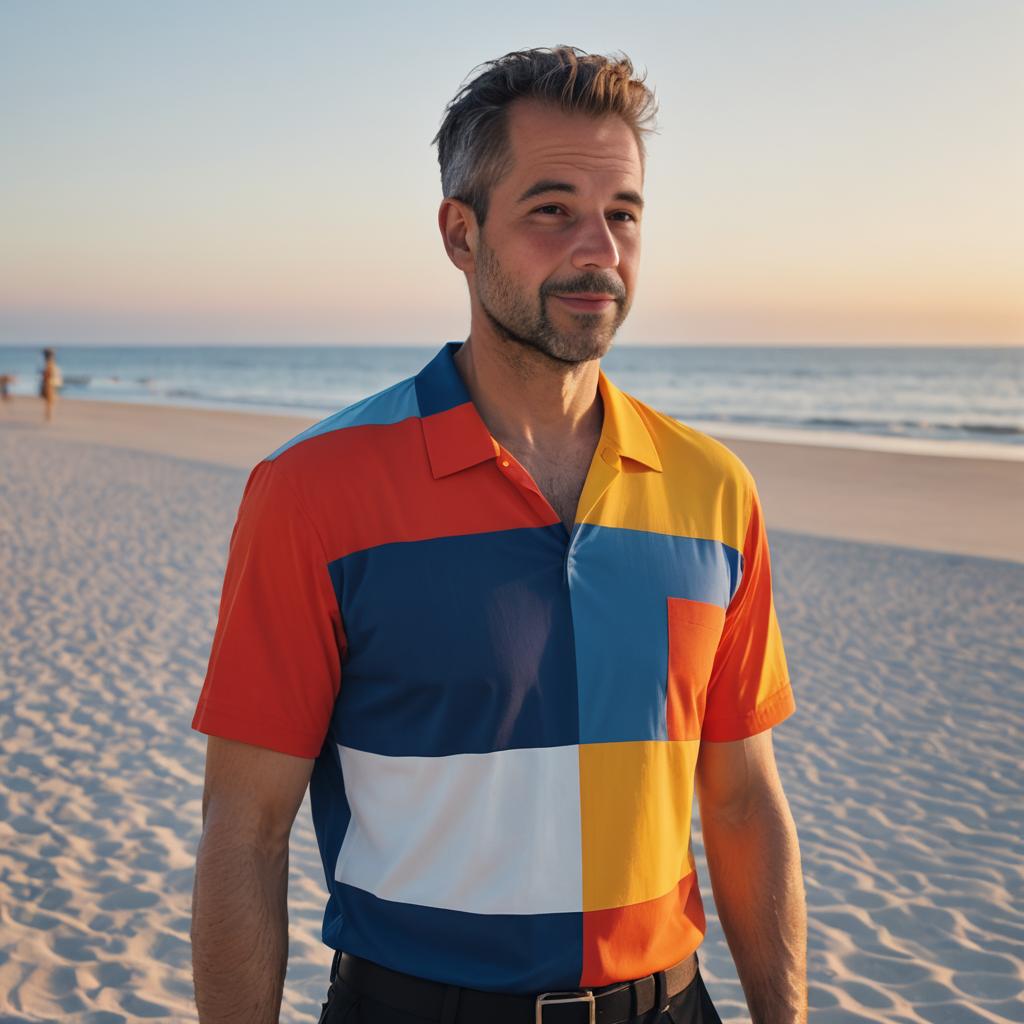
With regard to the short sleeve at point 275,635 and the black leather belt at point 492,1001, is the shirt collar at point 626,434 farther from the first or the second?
the black leather belt at point 492,1001

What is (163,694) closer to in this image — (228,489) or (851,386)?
(228,489)

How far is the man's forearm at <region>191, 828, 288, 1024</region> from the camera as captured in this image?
4.71 ft

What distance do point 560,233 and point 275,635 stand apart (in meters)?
0.71

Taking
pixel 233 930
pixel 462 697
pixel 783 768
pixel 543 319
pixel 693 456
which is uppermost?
pixel 543 319

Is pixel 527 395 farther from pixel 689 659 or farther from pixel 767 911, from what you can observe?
pixel 767 911

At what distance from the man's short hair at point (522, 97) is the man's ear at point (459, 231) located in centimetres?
2

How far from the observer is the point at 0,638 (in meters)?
7.93

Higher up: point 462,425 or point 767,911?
point 462,425

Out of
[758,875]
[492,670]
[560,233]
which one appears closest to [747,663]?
[758,875]

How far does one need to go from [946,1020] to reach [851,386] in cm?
5263

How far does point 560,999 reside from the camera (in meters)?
1.43

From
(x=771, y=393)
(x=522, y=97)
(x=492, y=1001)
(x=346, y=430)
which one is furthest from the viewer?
(x=771, y=393)

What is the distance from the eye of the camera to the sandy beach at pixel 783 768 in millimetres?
3912

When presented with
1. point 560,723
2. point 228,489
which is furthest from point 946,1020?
point 228,489
